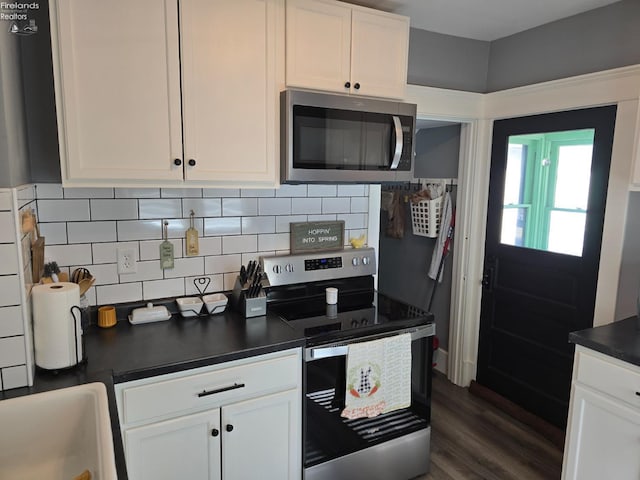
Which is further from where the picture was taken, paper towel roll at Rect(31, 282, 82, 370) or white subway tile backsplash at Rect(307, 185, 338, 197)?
white subway tile backsplash at Rect(307, 185, 338, 197)

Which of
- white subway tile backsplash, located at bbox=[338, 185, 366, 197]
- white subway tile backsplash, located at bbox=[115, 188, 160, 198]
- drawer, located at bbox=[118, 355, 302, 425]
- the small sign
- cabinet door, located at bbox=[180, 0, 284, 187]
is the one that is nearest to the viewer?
drawer, located at bbox=[118, 355, 302, 425]

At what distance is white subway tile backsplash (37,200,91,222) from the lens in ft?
6.16

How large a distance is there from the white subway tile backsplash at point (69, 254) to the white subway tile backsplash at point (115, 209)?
148 millimetres

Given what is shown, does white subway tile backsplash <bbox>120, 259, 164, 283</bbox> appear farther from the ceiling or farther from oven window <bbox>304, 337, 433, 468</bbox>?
the ceiling

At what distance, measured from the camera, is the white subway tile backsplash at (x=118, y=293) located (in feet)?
6.64

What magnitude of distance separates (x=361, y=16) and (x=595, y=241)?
1.72m

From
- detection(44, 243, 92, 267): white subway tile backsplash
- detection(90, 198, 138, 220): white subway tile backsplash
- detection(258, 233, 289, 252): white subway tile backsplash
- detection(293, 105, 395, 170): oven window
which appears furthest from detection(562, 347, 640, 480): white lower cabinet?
detection(44, 243, 92, 267): white subway tile backsplash

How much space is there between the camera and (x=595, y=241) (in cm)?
240

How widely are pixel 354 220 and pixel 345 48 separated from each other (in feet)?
3.17

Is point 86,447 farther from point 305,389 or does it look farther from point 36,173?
point 36,173

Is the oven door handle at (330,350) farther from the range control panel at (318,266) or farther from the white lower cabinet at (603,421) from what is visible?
the white lower cabinet at (603,421)

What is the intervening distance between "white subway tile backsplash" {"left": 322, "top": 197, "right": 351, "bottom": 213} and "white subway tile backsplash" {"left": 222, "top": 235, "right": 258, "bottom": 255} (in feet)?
1.50

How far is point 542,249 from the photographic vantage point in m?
2.71

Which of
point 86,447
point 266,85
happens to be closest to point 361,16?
point 266,85
